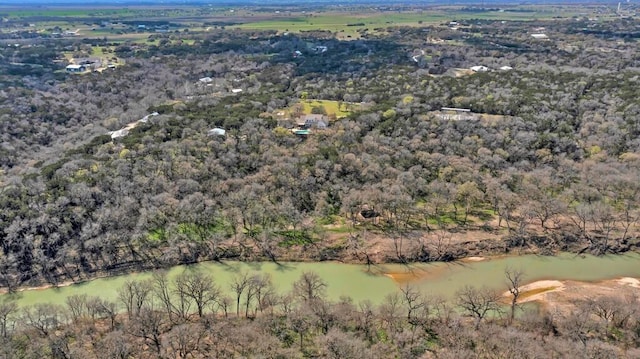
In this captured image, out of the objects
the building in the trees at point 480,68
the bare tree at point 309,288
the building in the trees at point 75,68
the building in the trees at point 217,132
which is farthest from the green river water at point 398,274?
the building in the trees at point 75,68

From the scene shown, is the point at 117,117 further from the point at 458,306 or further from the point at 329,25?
the point at 329,25

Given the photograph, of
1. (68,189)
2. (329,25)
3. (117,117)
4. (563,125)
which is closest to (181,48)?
(117,117)

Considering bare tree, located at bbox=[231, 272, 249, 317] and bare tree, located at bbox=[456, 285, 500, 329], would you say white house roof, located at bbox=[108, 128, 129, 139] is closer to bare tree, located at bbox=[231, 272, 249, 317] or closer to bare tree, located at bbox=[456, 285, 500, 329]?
bare tree, located at bbox=[231, 272, 249, 317]

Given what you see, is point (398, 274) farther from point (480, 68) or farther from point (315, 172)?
point (480, 68)

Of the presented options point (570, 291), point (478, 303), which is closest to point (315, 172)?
point (478, 303)

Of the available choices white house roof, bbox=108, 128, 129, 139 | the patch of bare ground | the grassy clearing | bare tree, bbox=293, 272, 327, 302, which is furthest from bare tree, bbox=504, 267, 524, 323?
white house roof, bbox=108, 128, 129, 139
